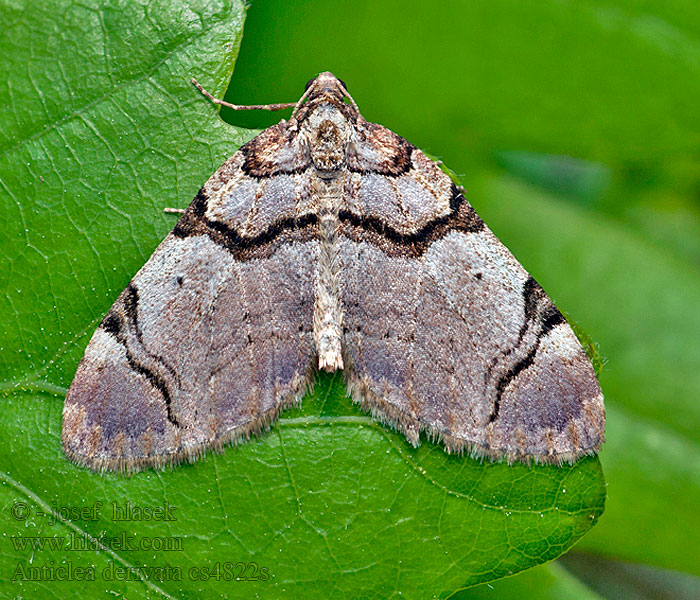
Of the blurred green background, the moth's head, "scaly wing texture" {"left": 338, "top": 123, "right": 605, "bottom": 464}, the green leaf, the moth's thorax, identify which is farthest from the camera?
the blurred green background

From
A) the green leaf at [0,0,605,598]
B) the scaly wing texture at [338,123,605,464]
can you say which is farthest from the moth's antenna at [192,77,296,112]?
the scaly wing texture at [338,123,605,464]

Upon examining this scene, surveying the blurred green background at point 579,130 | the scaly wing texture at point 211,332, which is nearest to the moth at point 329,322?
the scaly wing texture at point 211,332

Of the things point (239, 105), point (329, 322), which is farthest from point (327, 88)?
point (329, 322)

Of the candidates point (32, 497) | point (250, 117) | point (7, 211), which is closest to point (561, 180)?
point (250, 117)

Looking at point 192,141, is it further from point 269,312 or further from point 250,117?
point 269,312

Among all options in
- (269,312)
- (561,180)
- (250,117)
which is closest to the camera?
(269,312)

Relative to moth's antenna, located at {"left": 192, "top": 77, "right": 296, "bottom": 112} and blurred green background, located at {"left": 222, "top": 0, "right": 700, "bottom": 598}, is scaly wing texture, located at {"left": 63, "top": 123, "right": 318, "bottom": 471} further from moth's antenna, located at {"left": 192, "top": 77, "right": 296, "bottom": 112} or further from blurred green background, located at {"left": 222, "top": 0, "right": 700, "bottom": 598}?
blurred green background, located at {"left": 222, "top": 0, "right": 700, "bottom": 598}

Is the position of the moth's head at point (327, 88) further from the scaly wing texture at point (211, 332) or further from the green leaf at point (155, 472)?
the green leaf at point (155, 472)
